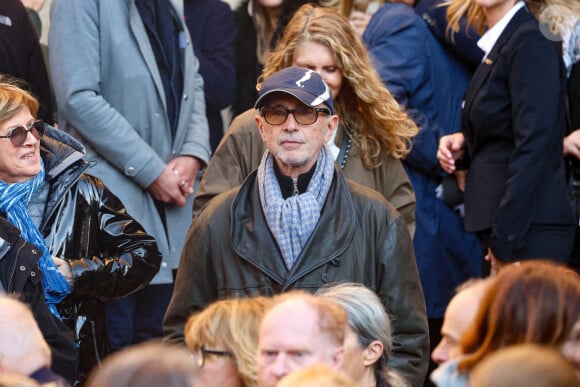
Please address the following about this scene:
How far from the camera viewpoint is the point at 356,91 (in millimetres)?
5988

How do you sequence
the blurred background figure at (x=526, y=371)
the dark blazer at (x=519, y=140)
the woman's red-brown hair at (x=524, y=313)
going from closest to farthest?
the blurred background figure at (x=526, y=371) < the woman's red-brown hair at (x=524, y=313) < the dark blazer at (x=519, y=140)

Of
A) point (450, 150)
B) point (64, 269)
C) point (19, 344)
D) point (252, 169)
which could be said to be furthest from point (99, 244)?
point (450, 150)

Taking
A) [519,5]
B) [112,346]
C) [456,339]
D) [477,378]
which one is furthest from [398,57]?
[477,378]

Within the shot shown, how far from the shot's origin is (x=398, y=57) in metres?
6.94

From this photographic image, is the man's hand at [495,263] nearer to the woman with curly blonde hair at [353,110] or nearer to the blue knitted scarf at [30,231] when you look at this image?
the woman with curly blonde hair at [353,110]

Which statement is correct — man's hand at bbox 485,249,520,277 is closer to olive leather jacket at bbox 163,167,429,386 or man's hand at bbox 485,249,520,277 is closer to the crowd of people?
the crowd of people

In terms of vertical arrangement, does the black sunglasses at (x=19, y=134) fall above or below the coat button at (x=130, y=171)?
above

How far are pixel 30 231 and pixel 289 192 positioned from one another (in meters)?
1.10

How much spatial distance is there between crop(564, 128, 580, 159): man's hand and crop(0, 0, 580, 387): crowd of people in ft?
0.06

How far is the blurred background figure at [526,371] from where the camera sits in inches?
116

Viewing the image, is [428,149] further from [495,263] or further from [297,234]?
[297,234]

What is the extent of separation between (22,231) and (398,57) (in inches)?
101

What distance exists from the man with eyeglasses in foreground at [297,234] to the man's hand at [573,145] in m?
1.72

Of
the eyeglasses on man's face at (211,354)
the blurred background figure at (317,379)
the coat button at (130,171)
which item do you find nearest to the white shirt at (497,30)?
the coat button at (130,171)
